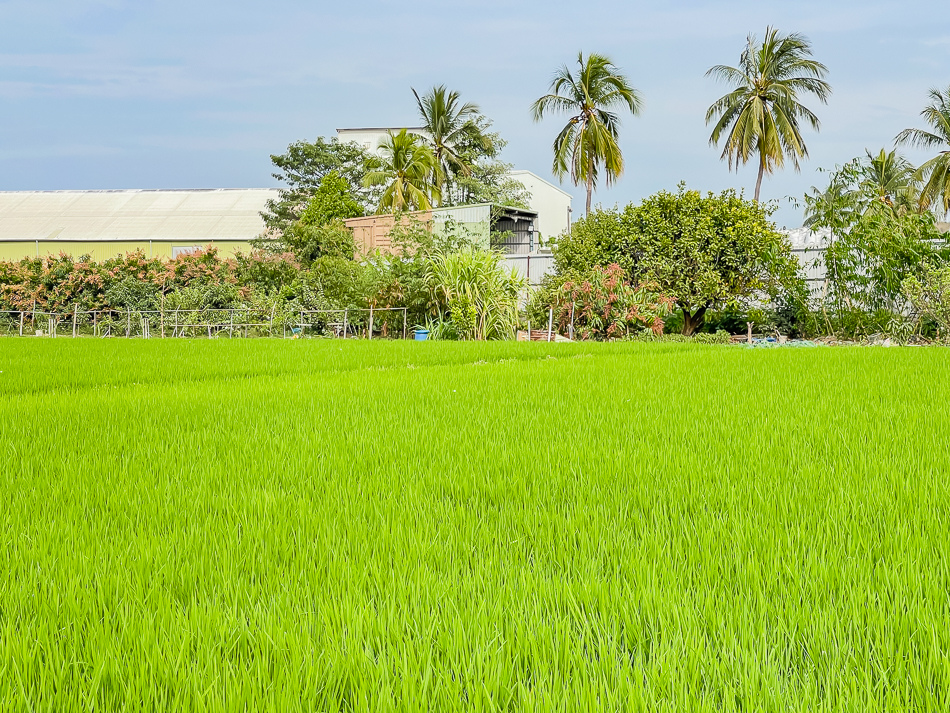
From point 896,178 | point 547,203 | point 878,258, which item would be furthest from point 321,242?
point 896,178

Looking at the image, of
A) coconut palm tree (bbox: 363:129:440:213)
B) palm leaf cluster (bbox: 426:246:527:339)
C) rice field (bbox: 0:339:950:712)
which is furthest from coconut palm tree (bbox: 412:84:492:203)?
rice field (bbox: 0:339:950:712)

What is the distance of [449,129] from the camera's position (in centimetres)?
3098

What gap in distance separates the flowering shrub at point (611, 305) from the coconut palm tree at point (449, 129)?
54.5ft

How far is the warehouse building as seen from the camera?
3628 cm

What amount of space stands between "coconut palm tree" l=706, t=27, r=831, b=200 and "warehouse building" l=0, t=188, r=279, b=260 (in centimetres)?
2292

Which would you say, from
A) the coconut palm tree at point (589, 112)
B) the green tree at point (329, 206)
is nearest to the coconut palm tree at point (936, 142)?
the coconut palm tree at point (589, 112)

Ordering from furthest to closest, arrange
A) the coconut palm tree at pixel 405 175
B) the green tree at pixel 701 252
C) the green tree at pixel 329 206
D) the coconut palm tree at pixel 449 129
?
1. the coconut palm tree at pixel 449 129
2. the coconut palm tree at pixel 405 175
3. the green tree at pixel 329 206
4. the green tree at pixel 701 252

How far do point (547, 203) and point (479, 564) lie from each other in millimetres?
36088

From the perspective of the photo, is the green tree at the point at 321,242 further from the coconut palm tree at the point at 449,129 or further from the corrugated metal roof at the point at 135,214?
the corrugated metal roof at the point at 135,214

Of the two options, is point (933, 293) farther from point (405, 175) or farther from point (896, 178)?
point (896, 178)

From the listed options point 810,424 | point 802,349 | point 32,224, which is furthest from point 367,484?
point 32,224

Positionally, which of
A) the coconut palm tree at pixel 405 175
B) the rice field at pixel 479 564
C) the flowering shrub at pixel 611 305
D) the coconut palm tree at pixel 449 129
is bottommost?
the rice field at pixel 479 564

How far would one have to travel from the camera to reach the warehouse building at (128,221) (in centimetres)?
3628

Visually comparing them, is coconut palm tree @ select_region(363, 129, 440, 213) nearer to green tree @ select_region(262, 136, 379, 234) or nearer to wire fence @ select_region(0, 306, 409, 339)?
green tree @ select_region(262, 136, 379, 234)
